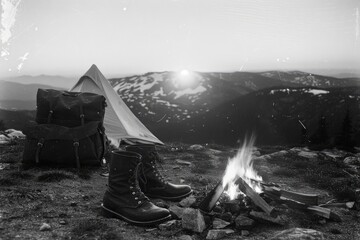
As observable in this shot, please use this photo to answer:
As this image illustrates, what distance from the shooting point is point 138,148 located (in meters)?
5.15

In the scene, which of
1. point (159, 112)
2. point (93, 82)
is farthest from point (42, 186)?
point (159, 112)

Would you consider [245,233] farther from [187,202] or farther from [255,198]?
[187,202]

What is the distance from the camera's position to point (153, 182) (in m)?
5.46

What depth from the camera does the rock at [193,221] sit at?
4.19m

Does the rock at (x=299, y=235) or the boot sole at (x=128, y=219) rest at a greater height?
the rock at (x=299, y=235)

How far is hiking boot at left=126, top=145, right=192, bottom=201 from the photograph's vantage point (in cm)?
521

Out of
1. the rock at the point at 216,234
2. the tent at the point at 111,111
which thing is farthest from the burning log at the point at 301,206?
the tent at the point at 111,111

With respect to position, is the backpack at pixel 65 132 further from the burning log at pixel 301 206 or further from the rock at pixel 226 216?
the burning log at pixel 301 206

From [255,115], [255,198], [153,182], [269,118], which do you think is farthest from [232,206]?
[269,118]

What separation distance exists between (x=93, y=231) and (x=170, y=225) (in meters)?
1.09

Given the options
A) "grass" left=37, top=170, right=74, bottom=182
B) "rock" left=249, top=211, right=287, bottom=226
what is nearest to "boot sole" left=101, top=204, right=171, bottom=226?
"rock" left=249, top=211, right=287, bottom=226

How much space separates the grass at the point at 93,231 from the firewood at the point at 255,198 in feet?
6.95

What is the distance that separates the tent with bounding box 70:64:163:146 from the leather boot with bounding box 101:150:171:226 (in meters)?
7.06

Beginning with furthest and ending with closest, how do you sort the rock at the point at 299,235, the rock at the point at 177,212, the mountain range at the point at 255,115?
the mountain range at the point at 255,115 < the rock at the point at 177,212 < the rock at the point at 299,235
